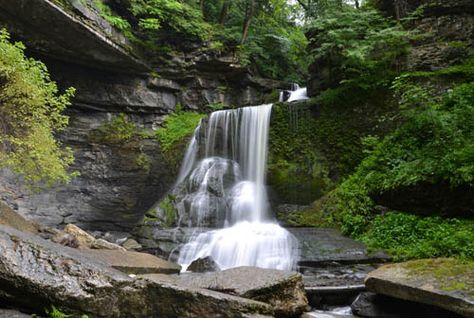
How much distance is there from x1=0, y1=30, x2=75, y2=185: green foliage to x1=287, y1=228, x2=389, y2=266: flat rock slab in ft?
19.1

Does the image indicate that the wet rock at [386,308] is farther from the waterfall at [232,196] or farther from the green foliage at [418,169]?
the waterfall at [232,196]

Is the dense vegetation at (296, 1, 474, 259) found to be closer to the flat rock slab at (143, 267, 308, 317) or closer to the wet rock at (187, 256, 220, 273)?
the flat rock slab at (143, 267, 308, 317)

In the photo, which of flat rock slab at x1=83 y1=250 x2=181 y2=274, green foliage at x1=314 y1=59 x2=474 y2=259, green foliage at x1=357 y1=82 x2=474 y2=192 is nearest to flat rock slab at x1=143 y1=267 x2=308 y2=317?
flat rock slab at x1=83 y1=250 x2=181 y2=274

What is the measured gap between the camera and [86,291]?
3746 mm

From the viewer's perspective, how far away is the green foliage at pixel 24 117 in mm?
7664

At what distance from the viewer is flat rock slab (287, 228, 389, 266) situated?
776 cm

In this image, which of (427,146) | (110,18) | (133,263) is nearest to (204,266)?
(133,263)

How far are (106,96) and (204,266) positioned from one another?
417 inches

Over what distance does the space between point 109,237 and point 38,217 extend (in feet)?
9.21

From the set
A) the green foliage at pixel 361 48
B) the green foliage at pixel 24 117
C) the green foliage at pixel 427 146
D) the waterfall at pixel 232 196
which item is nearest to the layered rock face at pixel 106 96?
the waterfall at pixel 232 196

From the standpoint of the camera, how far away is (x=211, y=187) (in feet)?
40.7

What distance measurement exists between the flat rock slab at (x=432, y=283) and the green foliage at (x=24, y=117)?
23.2ft

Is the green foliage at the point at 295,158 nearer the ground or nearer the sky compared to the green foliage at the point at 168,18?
nearer the ground

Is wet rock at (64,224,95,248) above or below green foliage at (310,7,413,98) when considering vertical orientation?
below
